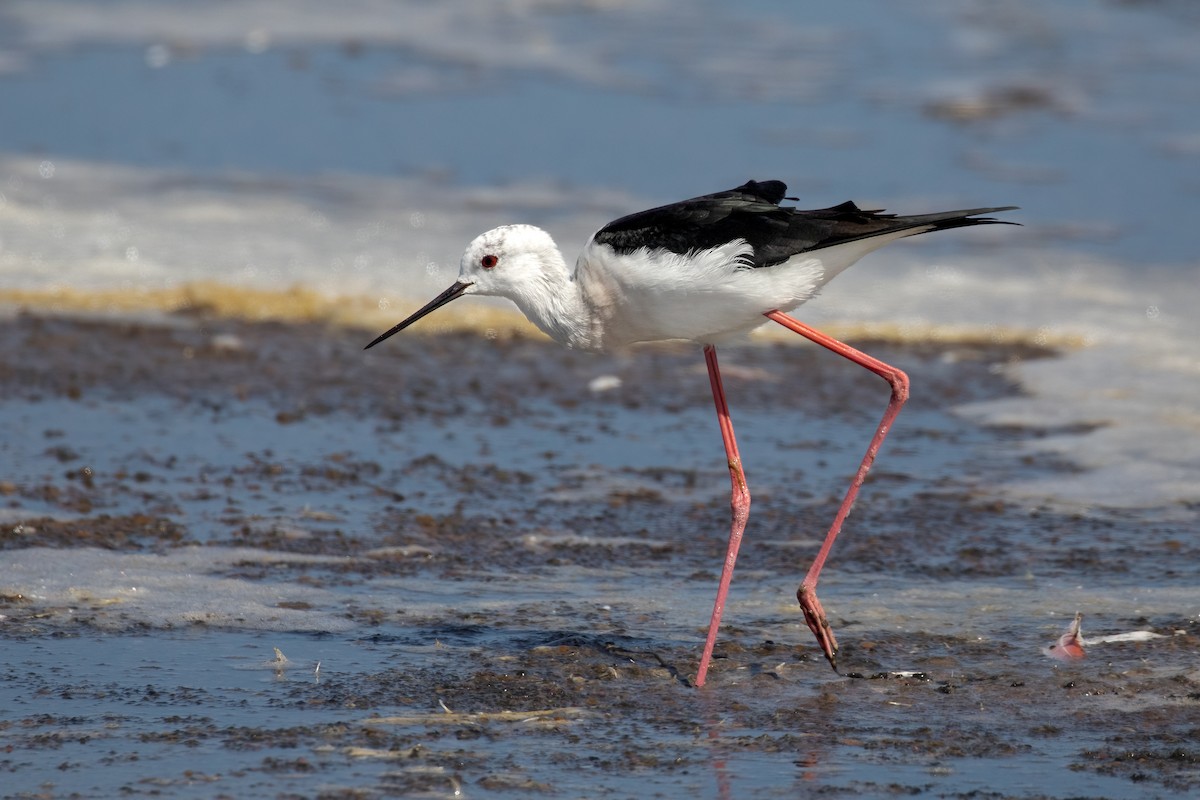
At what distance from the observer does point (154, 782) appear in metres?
3.50

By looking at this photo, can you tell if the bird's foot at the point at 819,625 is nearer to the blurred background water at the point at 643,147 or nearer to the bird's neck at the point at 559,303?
the bird's neck at the point at 559,303

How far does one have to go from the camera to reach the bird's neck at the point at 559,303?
469cm

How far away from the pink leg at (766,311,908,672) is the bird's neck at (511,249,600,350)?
518 mm

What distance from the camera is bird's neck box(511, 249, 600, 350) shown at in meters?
4.69

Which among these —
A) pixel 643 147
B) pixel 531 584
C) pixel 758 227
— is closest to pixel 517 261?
pixel 758 227

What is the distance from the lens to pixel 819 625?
14.5 feet

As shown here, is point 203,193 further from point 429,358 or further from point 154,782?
point 154,782

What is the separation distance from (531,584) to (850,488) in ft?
3.52

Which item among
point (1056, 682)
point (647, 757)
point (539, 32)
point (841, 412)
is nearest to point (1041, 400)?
point (841, 412)

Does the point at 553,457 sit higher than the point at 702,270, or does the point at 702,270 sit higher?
the point at 702,270

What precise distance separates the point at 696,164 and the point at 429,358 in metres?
4.28

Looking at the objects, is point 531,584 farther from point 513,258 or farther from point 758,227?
point 758,227

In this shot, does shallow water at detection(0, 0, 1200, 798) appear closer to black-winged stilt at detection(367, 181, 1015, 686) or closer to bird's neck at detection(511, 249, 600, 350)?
black-winged stilt at detection(367, 181, 1015, 686)

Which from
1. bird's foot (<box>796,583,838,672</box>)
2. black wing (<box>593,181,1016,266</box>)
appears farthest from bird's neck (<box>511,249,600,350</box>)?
bird's foot (<box>796,583,838,672</box>)
